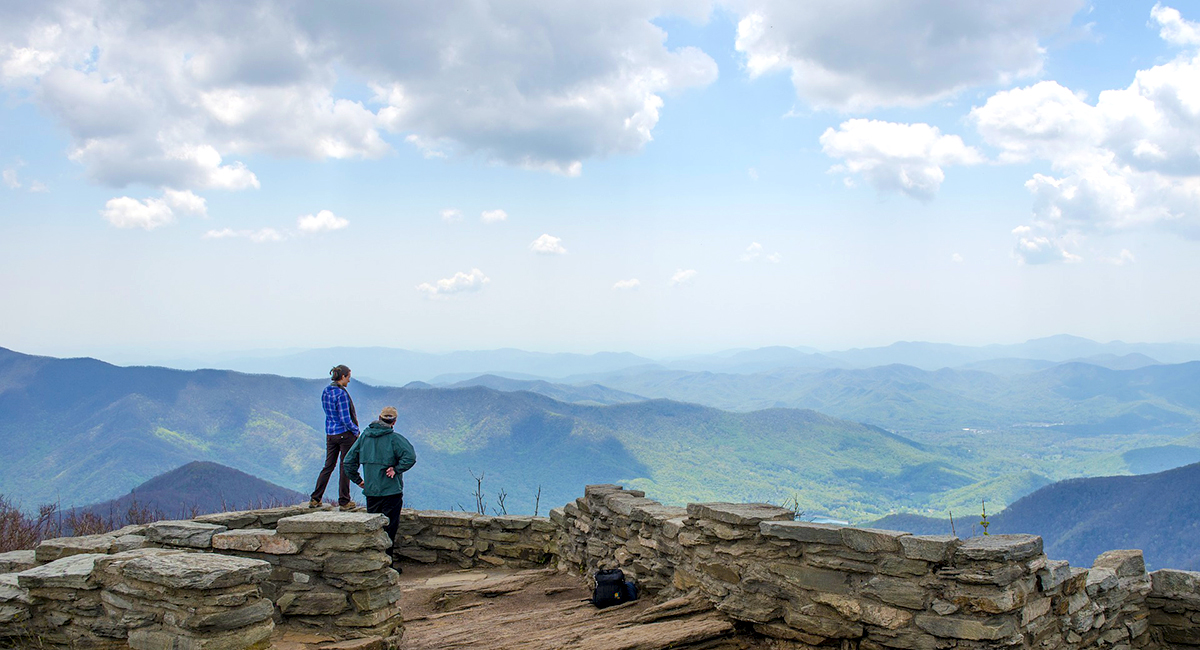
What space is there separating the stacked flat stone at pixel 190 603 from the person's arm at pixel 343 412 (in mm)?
A: 4521

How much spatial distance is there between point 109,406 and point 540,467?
242 ft

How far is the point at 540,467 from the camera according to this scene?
131m

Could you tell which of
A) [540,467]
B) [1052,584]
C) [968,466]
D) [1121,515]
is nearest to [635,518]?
[1052,584]

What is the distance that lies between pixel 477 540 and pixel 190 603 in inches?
283

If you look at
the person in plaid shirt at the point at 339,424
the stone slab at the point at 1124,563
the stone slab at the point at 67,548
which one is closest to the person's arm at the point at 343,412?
the person in plaid shirt at the point at 339,424

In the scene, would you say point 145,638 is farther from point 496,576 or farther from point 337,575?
point 496,576

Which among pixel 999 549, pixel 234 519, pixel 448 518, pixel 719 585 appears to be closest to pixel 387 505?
pixel 234 519

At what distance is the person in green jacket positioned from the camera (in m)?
10.4

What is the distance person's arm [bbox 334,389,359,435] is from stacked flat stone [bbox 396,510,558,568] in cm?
277

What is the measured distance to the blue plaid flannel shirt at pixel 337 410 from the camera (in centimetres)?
1105

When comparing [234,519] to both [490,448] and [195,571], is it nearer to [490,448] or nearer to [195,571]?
[195,571]

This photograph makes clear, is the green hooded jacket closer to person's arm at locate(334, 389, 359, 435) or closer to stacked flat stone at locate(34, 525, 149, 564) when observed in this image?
person's arm at locate(334, 389, 359, 435)

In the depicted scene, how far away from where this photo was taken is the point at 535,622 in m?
8.67

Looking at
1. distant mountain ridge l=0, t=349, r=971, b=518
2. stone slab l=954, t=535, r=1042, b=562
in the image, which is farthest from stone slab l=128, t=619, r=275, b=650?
distant mountain ridge l=0, t=349, r=971, b=518
